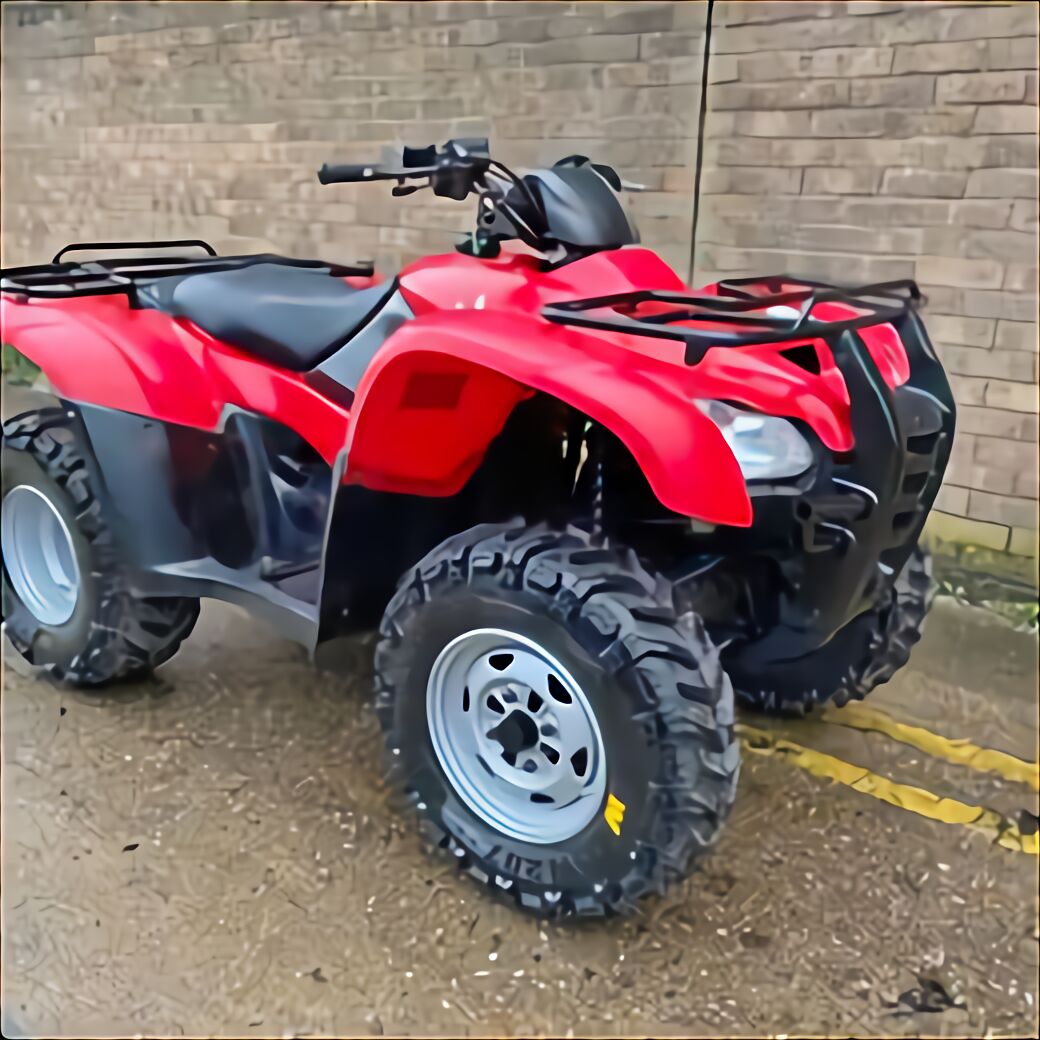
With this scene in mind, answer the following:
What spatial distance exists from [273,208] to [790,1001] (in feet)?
3.17

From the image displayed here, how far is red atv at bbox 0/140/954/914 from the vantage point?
2.81 feet

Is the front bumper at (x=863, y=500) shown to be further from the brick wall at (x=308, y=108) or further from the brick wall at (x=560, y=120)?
the brick wall at (x=308, y=108)

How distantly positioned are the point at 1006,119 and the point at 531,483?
0.72 m

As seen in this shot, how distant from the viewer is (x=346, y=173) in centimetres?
106

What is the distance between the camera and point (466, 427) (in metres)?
0.96

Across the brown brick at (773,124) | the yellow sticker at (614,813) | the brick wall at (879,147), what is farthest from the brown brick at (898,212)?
the yellow sticker at (614,813)

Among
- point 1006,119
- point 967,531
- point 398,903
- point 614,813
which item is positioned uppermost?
point 1006,119

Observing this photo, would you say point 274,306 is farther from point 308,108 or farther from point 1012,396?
point 1012,396

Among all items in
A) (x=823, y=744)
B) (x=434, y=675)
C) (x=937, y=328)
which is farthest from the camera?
(x=823, y=744)

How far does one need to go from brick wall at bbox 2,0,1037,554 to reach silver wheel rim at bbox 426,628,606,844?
17.1 inches

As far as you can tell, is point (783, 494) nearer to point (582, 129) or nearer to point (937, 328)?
point (937, 328)

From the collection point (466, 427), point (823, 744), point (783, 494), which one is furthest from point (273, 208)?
point (823, 744)

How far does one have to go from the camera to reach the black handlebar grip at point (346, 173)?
3.40ft

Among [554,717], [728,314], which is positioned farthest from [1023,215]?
[554,717]
